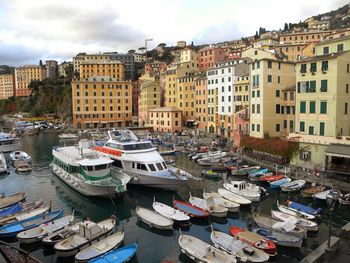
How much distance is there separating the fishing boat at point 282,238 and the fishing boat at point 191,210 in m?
5.11

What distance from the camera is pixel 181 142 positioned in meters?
62.9

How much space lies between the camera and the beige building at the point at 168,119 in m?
77.8

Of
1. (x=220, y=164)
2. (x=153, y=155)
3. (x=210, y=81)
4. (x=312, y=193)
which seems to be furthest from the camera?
(x=210, y=81)

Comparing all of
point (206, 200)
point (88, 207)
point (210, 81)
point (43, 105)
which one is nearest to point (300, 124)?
point (206, 200)

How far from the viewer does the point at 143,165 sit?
33281 millimetres

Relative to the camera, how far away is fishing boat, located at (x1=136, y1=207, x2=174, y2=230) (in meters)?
23.6

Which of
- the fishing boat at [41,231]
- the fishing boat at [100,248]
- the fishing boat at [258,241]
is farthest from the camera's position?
the fishing boat at [41,231]

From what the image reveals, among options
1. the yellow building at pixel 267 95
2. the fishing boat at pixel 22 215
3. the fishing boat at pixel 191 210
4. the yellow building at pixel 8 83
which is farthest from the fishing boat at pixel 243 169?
the yellow building at pixel 8 83

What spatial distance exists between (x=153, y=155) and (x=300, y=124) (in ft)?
63.8

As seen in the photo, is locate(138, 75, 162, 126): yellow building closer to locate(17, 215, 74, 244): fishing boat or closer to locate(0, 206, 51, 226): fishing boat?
locate(0, 206, 51, 226): fishing boat

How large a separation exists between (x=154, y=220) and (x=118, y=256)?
6.25 meters

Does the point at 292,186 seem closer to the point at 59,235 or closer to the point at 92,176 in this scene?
the point at 92,176

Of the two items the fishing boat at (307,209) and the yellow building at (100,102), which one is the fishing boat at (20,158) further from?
the yellow building at (100,102)

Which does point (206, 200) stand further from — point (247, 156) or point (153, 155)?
point (247, 156)
